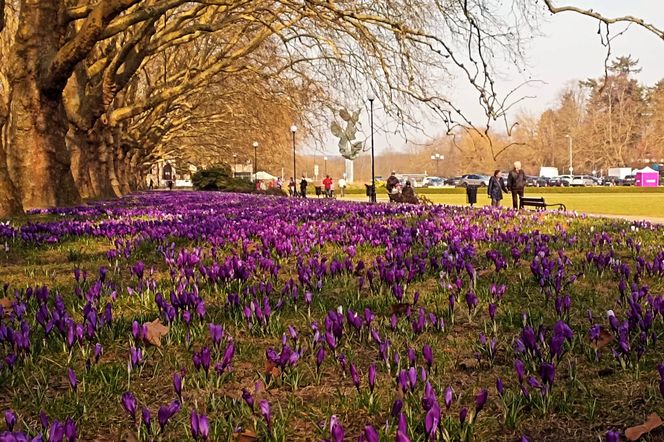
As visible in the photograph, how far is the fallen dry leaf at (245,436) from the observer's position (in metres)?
1.81

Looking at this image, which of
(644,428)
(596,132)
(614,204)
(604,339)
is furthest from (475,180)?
(644,428)

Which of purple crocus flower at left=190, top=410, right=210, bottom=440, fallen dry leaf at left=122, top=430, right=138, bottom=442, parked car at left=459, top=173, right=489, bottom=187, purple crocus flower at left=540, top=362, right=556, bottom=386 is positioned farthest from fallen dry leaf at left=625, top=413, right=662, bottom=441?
parked car at left=459, top=173, right=489, bottom=187

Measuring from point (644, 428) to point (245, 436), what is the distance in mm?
1229

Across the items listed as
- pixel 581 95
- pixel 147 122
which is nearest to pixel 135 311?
pixel 147 122

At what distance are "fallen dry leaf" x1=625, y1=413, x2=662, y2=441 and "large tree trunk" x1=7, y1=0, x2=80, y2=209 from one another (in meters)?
13.6

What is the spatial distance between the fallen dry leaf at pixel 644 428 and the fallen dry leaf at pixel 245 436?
1.15 meters

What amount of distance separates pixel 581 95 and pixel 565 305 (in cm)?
12078

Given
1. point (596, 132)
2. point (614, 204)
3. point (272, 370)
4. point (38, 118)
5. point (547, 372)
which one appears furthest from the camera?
point (596, 132)

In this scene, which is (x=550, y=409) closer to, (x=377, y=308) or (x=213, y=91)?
(x=377, y=308)

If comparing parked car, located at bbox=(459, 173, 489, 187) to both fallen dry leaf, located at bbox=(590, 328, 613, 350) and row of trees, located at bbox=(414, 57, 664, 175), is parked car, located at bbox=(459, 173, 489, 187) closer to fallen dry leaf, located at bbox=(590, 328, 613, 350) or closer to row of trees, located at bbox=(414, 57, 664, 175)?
row of trees, located at bbox=(414, 57, 664, 175)

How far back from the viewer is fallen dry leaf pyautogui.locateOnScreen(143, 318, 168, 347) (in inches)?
116

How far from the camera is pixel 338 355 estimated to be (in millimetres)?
2623

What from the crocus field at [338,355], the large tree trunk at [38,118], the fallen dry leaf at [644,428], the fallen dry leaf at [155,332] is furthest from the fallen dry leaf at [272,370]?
the large tree trunk at [38,118]

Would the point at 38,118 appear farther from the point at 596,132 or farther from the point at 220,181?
the point at 596,132
